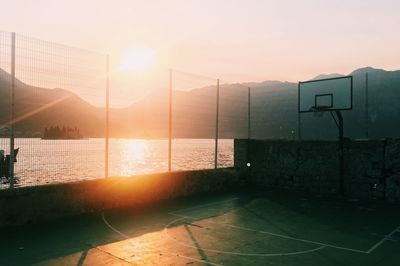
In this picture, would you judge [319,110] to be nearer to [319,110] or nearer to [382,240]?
[319,110]

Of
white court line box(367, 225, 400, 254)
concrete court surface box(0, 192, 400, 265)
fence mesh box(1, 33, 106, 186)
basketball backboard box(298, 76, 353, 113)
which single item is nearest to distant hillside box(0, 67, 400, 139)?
fence mesh box(1, 33, 106, 186)

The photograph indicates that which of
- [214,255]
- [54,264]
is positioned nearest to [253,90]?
[214,255]

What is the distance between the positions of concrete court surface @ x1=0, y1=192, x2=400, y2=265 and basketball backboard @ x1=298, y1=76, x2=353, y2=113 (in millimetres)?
5048

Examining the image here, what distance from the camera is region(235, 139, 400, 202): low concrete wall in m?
A: 14.2

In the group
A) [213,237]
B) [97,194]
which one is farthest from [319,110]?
[97,194]

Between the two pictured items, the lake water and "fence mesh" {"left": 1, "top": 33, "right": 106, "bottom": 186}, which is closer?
"fence mesh" {"left": 1, "top": 33, "right": 106, "bottom": 186}

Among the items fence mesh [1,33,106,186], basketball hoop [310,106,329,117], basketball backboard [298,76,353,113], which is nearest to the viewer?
fence mesh [1,33,106,186]

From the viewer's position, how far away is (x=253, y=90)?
18562mm

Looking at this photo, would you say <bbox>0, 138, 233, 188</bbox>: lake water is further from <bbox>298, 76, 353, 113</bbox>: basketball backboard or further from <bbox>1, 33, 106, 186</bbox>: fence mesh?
<bbox>298, 76, 353, 113</bbox>: basketball backboard

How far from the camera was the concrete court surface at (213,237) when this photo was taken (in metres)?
6.86

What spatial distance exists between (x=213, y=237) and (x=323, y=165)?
906 centimetres

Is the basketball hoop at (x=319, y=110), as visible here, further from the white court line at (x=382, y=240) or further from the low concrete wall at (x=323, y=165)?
the white court line at (x=382, y=240)

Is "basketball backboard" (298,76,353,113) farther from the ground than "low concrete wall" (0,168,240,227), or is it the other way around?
"basketball backboard" (298,76,353,113)

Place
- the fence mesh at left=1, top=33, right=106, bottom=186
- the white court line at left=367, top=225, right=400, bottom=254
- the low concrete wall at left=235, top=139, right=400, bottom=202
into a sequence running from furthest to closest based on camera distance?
1. the low concrete wall at left=235, top=139, right=400, bottom=202
2. the fence mesh at left=1, top=33, right=106, bottom=186
3. the white court line at left=367, top=225, right=400, bottom=254
